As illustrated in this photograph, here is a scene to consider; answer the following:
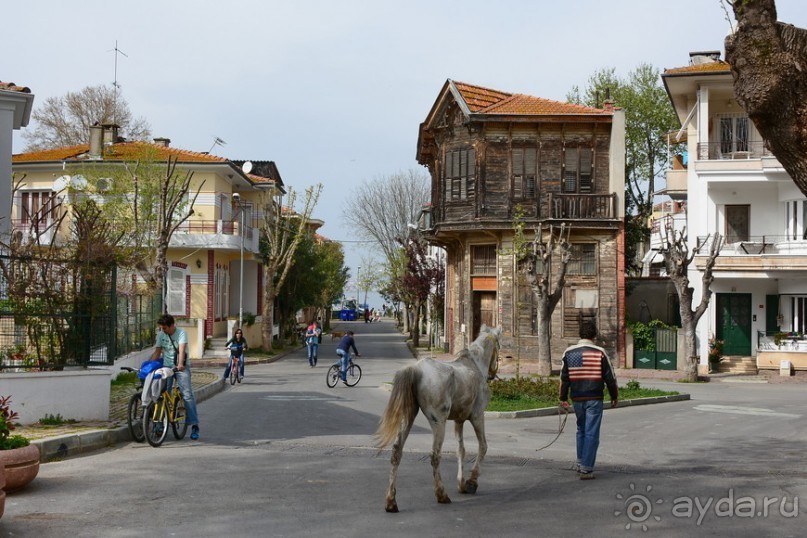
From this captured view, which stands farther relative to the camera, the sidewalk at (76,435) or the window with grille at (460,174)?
the window with grille at (460,174)

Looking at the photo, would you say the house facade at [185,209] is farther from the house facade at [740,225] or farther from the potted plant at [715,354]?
the potted plant at [715,354]

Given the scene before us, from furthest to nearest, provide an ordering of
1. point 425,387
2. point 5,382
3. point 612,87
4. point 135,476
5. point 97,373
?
point 612,87 < point 97,373 < point 5,382 < point 135,476 < point 425,387

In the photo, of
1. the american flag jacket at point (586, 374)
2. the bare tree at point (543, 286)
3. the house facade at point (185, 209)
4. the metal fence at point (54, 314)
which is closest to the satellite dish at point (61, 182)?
the house facade at point (185, 209)

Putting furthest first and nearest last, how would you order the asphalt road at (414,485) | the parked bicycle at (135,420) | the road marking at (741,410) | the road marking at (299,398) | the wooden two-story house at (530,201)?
the wooden two-story house at (530,201) < the road marking at (299,398) < the road marking at (741,410) < the parked bicycle at (135,420) < the asphalt road at (414,485)

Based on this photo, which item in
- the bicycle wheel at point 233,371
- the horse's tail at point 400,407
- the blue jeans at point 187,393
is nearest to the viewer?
the horse's tail at point 400,407

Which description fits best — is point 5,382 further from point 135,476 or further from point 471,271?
point 471,271

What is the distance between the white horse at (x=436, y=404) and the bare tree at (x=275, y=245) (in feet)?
116

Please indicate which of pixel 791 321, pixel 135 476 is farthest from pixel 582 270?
pixel 135 476

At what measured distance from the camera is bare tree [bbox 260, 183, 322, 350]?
4466 cm

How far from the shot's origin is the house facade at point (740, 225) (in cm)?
3306

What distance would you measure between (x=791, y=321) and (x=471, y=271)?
509 inches

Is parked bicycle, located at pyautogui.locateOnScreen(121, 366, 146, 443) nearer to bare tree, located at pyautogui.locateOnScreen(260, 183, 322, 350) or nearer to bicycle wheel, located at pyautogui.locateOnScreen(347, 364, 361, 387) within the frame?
bicycle wheel, located at pyautogui.locateOnScreen(347, 364, 361, 387)

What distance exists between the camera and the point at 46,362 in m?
14.4

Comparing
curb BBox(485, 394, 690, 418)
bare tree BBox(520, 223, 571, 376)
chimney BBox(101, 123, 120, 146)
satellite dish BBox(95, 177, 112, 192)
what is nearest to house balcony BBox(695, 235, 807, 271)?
bare tree BBox(520, 223, 571, 376)
